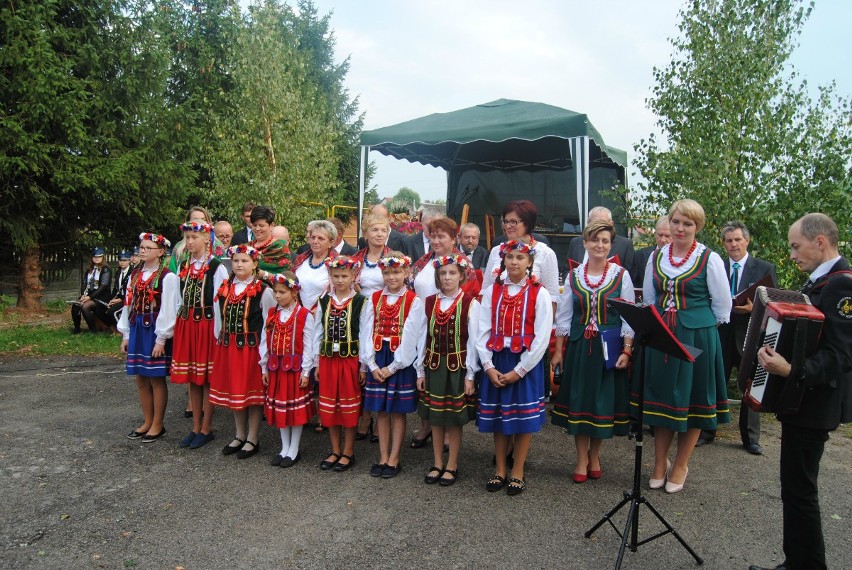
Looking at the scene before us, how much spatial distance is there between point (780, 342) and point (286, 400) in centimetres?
356

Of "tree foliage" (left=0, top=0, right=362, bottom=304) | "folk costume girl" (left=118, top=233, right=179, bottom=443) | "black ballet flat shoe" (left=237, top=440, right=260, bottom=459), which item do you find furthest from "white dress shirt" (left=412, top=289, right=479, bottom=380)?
"tree foliage" (left=0, top=0, right=362, bottom=304)

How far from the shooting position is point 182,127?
15320 mm

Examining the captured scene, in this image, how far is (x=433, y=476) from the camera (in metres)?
4.83

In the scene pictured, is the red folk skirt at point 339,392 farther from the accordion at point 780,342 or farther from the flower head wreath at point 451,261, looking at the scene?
the accordion at point 780,342

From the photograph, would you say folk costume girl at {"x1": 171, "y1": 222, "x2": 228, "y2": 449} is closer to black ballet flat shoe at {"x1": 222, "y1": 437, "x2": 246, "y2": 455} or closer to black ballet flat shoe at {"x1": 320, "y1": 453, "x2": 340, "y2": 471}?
black ballet flat shoe at {"x1": 222, "y1": 437, "x2": 246, "y2": 455}

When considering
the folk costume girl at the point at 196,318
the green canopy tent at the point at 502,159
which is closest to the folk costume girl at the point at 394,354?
the folk costume girl at the point at 196,318

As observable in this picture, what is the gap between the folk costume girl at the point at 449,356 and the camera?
186 inches

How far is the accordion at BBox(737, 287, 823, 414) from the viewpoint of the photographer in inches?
118

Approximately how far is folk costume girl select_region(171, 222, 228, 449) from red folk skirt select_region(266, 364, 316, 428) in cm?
78

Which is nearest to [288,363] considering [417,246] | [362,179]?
[417,246]

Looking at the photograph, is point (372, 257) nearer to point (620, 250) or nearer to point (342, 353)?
point (342, 353)

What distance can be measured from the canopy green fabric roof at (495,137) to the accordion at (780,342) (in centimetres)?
621

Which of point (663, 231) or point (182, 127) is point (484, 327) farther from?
point (182, 127)

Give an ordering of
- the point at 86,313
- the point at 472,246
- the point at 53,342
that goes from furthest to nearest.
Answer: the point at 86,313, the point at 53,342, the point at 472,246
